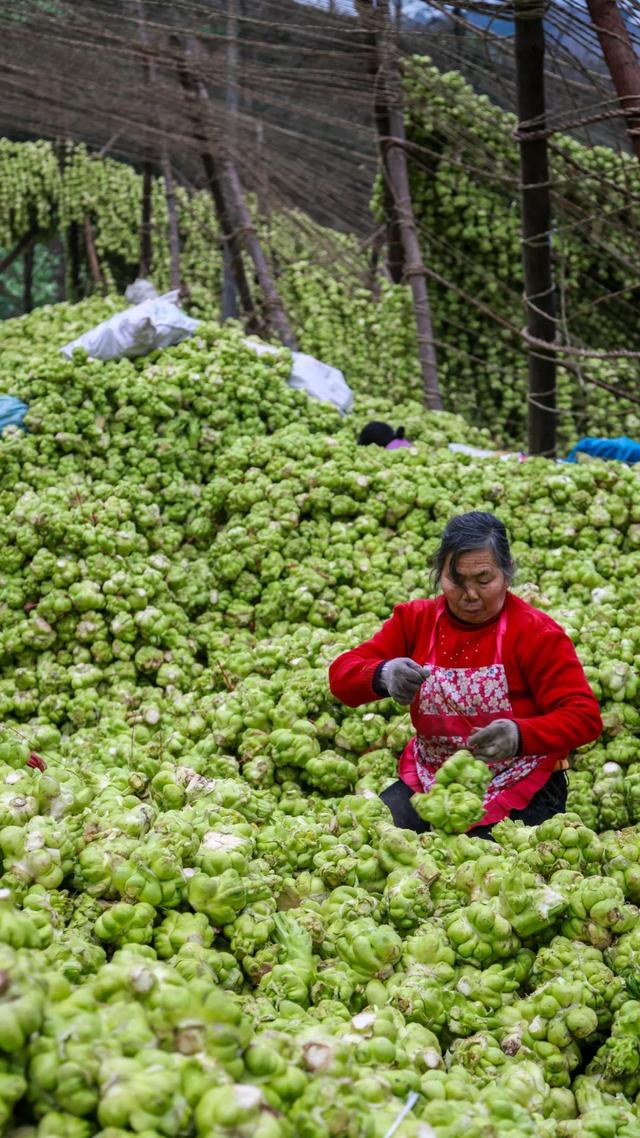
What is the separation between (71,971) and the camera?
1.54 meters

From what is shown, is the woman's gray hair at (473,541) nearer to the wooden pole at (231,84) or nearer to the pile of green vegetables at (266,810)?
the pile of green vegetables at (266,810)

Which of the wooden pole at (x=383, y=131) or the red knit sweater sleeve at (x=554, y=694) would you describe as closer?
the red knit sweater sleeve at (x=554, y=694)

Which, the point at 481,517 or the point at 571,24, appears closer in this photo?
the point at 481,517

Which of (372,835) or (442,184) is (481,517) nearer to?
(372,835)

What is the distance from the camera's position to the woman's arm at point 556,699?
9.15 feet

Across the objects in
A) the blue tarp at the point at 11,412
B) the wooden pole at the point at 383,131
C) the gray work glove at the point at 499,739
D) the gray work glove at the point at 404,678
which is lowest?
the gray work glove at the point at 499,739

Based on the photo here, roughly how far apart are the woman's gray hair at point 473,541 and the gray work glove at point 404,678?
0.89 ft

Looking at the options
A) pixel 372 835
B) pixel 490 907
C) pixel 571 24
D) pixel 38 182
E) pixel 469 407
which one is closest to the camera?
pixel 490 907

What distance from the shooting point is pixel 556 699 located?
2.89 metres

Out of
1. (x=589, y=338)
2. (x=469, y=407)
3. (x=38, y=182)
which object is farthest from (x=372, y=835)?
(x=38, y=182)

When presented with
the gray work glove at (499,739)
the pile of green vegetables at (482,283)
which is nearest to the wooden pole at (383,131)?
the pile of green vegetables at (482,283)

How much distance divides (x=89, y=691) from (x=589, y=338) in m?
6.53

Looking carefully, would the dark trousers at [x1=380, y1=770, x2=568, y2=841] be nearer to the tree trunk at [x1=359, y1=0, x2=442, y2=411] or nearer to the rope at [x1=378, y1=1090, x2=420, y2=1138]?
the rope at [x1=378, y1=1090, x2=420, y2=1138]

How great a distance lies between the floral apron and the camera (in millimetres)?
2941
